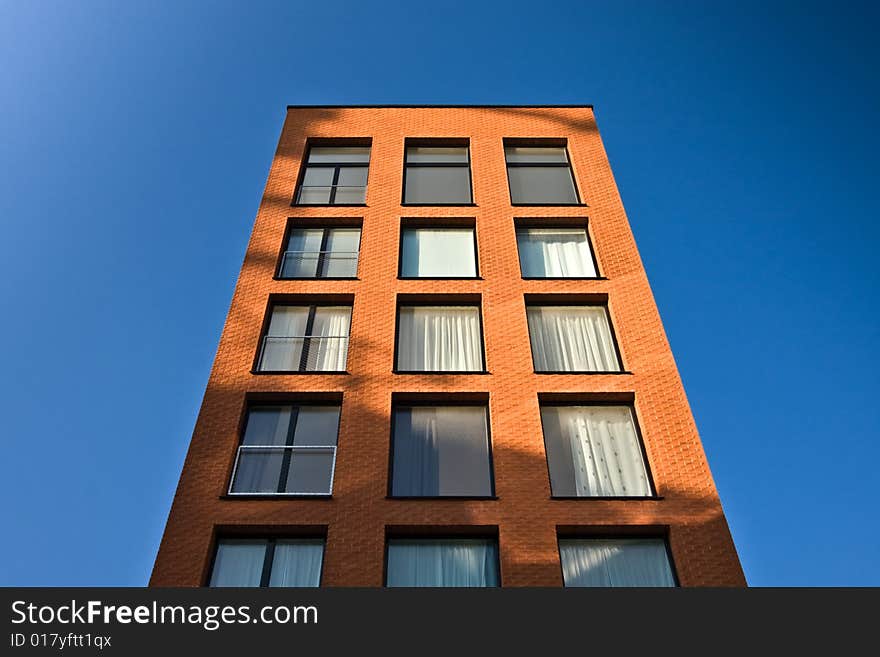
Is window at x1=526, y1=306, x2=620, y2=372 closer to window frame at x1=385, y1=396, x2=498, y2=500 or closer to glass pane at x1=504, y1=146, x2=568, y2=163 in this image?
window frame at x1=385, y1=396, x2=498, y2=500

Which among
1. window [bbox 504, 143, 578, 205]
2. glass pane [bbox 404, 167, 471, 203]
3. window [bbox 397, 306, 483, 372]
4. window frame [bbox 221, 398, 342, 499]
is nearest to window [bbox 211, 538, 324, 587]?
window frame [bbox 221, 398, 342, 499]

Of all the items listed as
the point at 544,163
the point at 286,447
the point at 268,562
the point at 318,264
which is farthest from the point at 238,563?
the point at 544,163

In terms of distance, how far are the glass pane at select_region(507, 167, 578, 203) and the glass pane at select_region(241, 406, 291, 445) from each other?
976 centimetres

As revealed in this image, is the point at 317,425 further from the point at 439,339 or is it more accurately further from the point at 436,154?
the point at 436,154

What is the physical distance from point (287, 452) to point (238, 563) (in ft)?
8.22

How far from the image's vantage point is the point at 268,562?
13336 millimetres

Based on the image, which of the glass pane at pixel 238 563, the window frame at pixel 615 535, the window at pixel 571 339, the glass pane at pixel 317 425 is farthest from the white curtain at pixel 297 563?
the window at pixel 571 339

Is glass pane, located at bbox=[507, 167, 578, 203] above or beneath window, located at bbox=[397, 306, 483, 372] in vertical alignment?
above

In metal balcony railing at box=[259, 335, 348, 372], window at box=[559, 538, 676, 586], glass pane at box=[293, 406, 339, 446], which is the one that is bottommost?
window at box=[559, 538, 676, 586]

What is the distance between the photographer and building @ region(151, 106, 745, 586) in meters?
13.3

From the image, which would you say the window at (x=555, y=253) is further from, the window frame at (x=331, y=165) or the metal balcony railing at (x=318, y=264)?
the window frame at (x=331, y=165)
